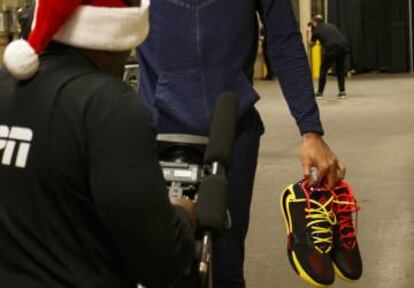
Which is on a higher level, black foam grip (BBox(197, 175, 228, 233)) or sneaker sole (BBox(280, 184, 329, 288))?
black foam grip (BBox(197, 175, 228, 233))

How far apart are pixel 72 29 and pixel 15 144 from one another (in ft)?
0.80

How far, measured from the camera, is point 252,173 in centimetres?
268

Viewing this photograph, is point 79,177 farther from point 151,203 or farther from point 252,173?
point 252,173

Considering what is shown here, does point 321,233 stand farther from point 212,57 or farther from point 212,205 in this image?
point 212,205

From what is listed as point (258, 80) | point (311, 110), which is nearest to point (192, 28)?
point (311, 110)

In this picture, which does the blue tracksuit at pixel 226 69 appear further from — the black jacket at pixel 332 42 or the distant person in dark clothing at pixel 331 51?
the black jacket at pixel 332 42

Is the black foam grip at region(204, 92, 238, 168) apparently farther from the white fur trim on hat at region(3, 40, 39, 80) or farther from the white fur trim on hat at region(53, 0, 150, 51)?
the white fur trim on hat at region(3, 40, 39, 80)

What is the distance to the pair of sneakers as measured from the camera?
253cm

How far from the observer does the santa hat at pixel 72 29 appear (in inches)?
66.1

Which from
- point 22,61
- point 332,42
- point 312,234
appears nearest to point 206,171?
point 22,61

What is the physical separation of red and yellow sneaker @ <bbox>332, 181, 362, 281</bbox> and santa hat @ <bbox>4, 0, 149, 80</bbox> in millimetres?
1059

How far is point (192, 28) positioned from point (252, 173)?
1.54 feet

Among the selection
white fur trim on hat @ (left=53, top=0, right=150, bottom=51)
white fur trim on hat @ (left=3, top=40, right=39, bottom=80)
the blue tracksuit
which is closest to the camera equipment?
white fur trim on hat @ (left=53, top=0, right=150, bottom=51)

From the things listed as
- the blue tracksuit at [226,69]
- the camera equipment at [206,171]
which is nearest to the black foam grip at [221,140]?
the camera equipment at [206,171]
